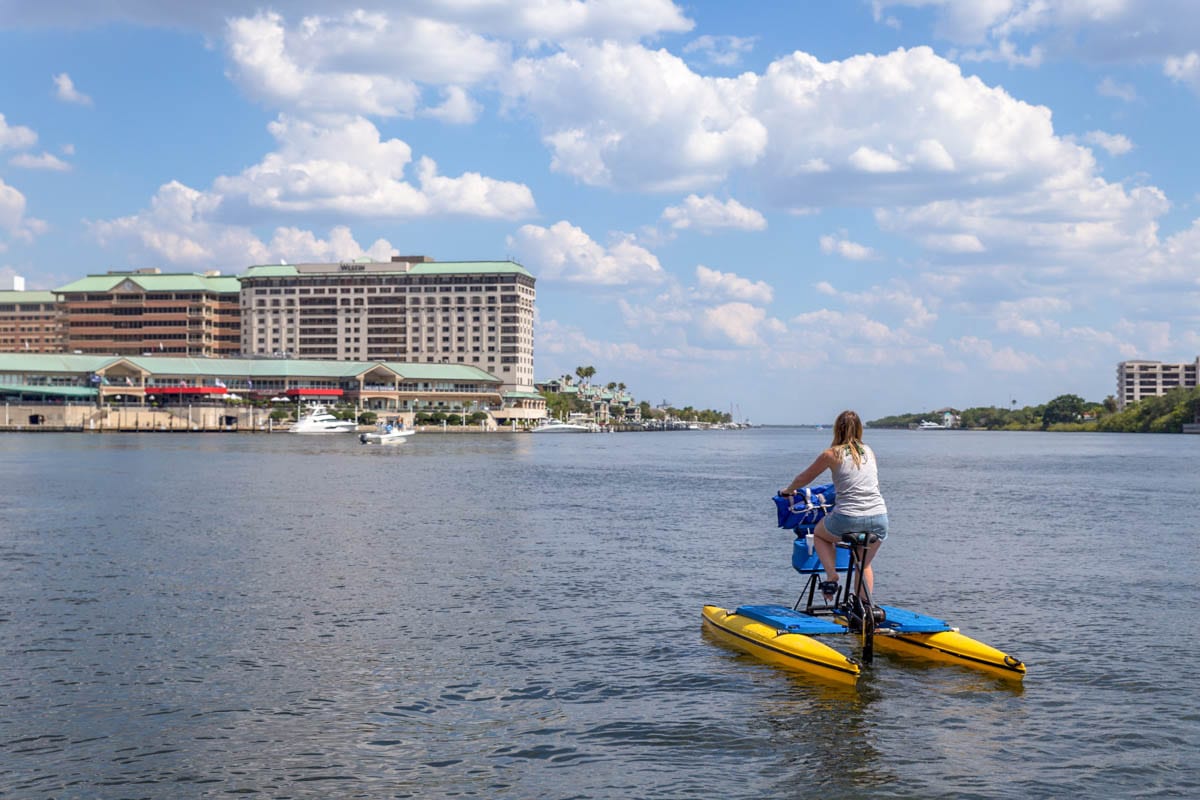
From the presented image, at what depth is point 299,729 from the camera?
14555 mm

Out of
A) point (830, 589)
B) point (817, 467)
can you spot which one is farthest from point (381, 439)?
point (817, 467)

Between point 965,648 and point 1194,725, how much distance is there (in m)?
3.68

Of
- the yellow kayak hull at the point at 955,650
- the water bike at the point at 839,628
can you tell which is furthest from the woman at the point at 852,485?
the yellow kayak hull at the point at 955,650

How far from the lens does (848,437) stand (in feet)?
55.5

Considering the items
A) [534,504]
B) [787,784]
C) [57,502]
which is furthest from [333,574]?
[57,502]

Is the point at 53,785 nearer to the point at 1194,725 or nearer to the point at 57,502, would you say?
the point at 1194,725

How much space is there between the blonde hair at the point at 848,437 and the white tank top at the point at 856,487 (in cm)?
5

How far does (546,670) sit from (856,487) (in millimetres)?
5895

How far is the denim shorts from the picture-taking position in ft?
55.0

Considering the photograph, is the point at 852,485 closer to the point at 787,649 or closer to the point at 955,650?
the point at 787,649

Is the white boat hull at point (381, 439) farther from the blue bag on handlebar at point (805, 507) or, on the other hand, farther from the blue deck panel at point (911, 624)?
the blue deck panel at point (911, 624)

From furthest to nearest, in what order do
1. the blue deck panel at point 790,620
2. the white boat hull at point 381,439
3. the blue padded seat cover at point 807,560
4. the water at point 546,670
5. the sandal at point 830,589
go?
the white boat hull at point 381,439
the blue padded seat cover at point 807,560
the sandal at point 830,589
the blue deck panel at point 790,620
the water at point 546,670

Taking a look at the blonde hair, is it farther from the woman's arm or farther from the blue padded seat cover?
the blue padded seat cover

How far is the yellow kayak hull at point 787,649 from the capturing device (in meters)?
16.7
